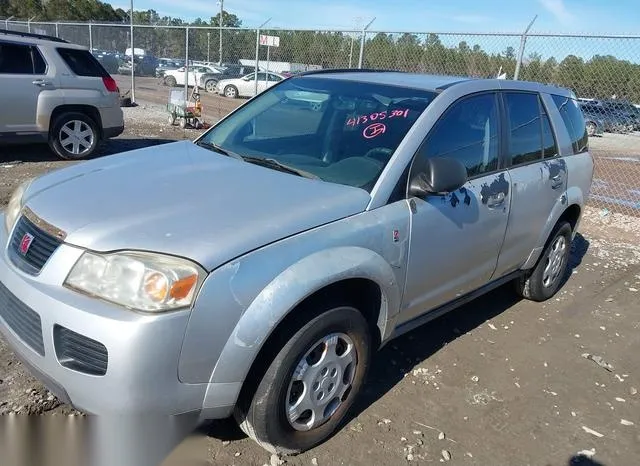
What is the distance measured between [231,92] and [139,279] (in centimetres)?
2391

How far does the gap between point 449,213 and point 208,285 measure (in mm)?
1580

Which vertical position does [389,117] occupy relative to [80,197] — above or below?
above

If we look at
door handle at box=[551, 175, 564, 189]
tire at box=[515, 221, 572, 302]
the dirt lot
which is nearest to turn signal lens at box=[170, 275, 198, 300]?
the dirt lot

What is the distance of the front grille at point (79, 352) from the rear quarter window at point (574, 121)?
13.1ft

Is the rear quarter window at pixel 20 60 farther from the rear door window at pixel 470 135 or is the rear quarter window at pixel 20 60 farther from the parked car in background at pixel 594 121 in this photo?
the parked car in background at pixel 594 121

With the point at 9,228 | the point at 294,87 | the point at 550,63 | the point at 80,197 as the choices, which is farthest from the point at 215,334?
the point at 550,63

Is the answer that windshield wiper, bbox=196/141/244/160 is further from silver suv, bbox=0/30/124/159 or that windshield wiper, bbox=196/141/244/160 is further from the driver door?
silver suv, bbox=0/30/124/159

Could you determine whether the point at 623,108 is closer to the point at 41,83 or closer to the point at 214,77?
the point at 41,83

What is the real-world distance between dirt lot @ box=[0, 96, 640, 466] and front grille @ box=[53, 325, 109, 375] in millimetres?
739

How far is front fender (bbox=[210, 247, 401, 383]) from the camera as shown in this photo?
2117 millimetres

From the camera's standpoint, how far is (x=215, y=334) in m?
2.06

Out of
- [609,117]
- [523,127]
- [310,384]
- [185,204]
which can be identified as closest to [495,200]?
[523,127]

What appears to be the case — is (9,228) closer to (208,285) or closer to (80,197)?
(80,197)

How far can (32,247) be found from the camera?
2.32 meters
